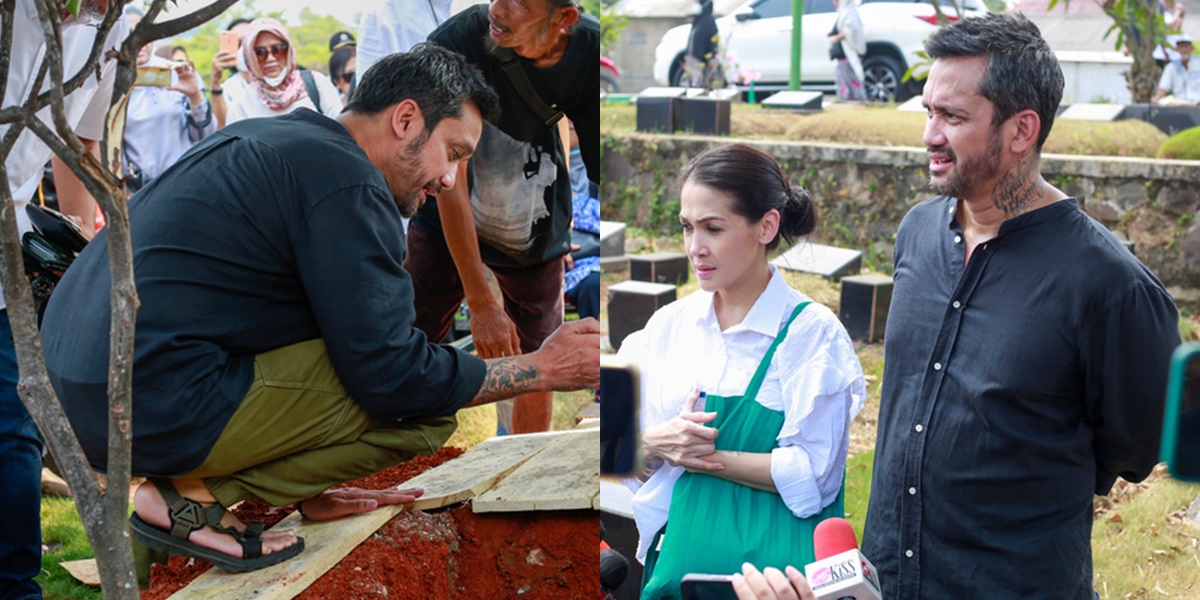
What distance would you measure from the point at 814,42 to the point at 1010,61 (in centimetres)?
110

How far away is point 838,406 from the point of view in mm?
2174

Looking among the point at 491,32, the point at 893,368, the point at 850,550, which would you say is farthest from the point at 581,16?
the point at 850,550

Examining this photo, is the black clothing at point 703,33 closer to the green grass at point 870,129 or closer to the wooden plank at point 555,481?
the green grass at point 870,129

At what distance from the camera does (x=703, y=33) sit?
2555 millimetres

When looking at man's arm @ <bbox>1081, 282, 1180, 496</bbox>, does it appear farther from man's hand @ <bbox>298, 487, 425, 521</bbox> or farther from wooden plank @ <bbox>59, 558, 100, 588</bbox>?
wooden plank @ <bbox>59, 558, 100, 588</bbox>

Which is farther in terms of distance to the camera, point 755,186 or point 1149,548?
point 1149,548

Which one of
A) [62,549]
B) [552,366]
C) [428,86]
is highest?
[428,86]

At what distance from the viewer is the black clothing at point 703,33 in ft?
8.21

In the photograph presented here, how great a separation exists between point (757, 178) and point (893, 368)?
51 centimetres

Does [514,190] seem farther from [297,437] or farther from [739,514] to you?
[739,514]

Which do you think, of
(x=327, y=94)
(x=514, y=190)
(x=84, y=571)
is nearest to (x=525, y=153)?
(x=514, y=190)

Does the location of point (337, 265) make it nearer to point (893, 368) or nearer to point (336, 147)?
point (336, 147)

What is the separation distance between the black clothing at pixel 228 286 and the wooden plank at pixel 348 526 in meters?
0.29

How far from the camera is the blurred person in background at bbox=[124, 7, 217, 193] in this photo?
420 centimetres
